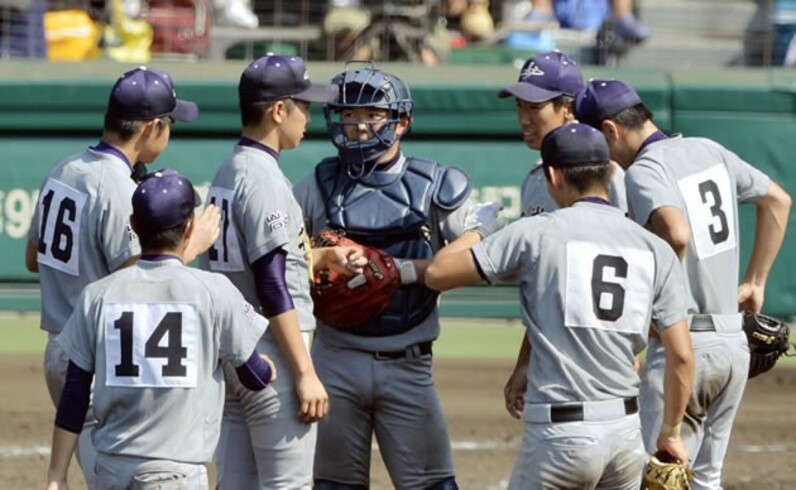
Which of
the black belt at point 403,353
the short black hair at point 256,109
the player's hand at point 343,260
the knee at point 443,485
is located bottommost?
the knee at point 443,485

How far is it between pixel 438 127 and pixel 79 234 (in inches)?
248

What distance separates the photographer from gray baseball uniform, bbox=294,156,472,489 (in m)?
5.94

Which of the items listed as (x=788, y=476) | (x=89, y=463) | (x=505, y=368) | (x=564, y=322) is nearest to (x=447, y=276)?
(x=564, y=322)

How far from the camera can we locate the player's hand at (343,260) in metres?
5.76

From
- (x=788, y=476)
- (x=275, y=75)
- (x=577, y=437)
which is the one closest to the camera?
(x=577, y=437)

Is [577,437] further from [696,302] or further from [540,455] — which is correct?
[696,302]

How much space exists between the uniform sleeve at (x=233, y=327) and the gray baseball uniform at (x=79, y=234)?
2.56 ft

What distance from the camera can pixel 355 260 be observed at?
5.77 m

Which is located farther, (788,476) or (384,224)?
(788,476)

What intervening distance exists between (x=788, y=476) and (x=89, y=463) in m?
3.99

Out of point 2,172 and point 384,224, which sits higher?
point 384,224

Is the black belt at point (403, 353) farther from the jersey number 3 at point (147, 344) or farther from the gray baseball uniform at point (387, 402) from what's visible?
the jersey number 3 at point (147, 344)

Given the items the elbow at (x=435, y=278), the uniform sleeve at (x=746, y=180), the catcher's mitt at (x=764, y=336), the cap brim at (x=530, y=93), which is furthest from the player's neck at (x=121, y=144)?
the catcher's mitt at (x=764, y=336)

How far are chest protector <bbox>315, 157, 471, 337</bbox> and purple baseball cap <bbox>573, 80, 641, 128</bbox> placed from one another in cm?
55
